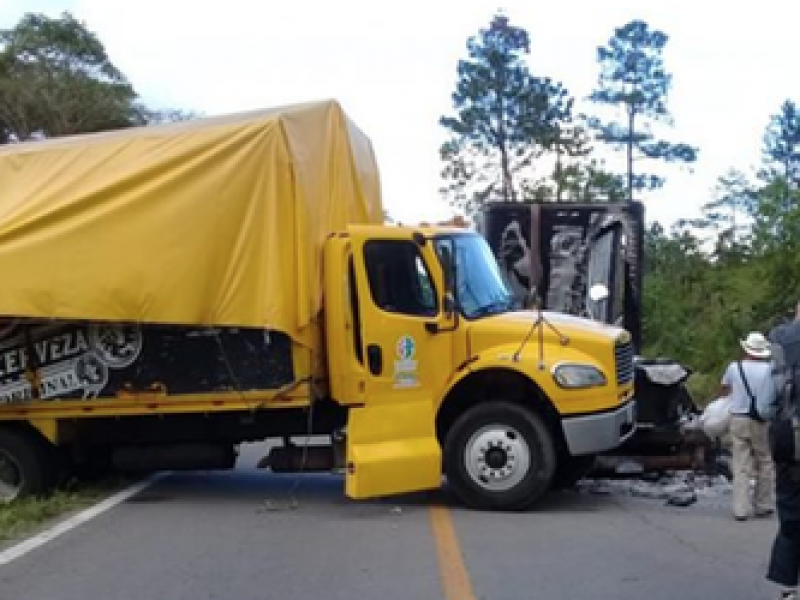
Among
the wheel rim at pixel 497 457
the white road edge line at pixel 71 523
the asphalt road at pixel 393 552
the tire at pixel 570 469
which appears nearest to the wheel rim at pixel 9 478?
the white road edge line at pixel 71 523

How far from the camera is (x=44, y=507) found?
11.3 metres

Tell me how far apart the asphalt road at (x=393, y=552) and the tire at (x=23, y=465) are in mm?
905

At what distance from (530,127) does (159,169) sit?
41614 millimetres

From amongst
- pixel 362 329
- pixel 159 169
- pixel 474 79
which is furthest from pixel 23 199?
pixel 474 79

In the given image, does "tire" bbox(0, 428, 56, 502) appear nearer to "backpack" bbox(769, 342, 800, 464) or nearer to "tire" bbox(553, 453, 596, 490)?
"tire" bbox(553, 453, 596, 490)

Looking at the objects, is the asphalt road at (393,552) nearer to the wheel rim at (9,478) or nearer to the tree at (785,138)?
the wheel rim at (9,478)

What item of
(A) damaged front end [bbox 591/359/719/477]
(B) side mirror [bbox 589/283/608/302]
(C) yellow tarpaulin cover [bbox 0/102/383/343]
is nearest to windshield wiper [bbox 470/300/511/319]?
(C) yellow tarpaulin cover [bbox 0/102/383/343]

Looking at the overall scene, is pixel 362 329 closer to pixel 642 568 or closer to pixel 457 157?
pixel 642 568

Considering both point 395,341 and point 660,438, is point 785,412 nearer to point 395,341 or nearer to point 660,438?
point 395,341

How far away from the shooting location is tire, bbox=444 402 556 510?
1108 cm

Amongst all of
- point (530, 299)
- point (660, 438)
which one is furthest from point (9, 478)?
point (530, 299)

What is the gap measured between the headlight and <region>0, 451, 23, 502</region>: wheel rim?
5225 mm

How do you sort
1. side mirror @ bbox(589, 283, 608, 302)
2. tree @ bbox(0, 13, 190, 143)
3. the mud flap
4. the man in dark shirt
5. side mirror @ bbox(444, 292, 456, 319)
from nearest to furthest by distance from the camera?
the man in dark shirt → the mud flap → side mirror @ bbox(444, 292, 456, 319) → side mirror @ bbox(589, 283, 608, 302) → tree @ bbox(0, 13, 190, 143)

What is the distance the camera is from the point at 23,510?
1113cm
